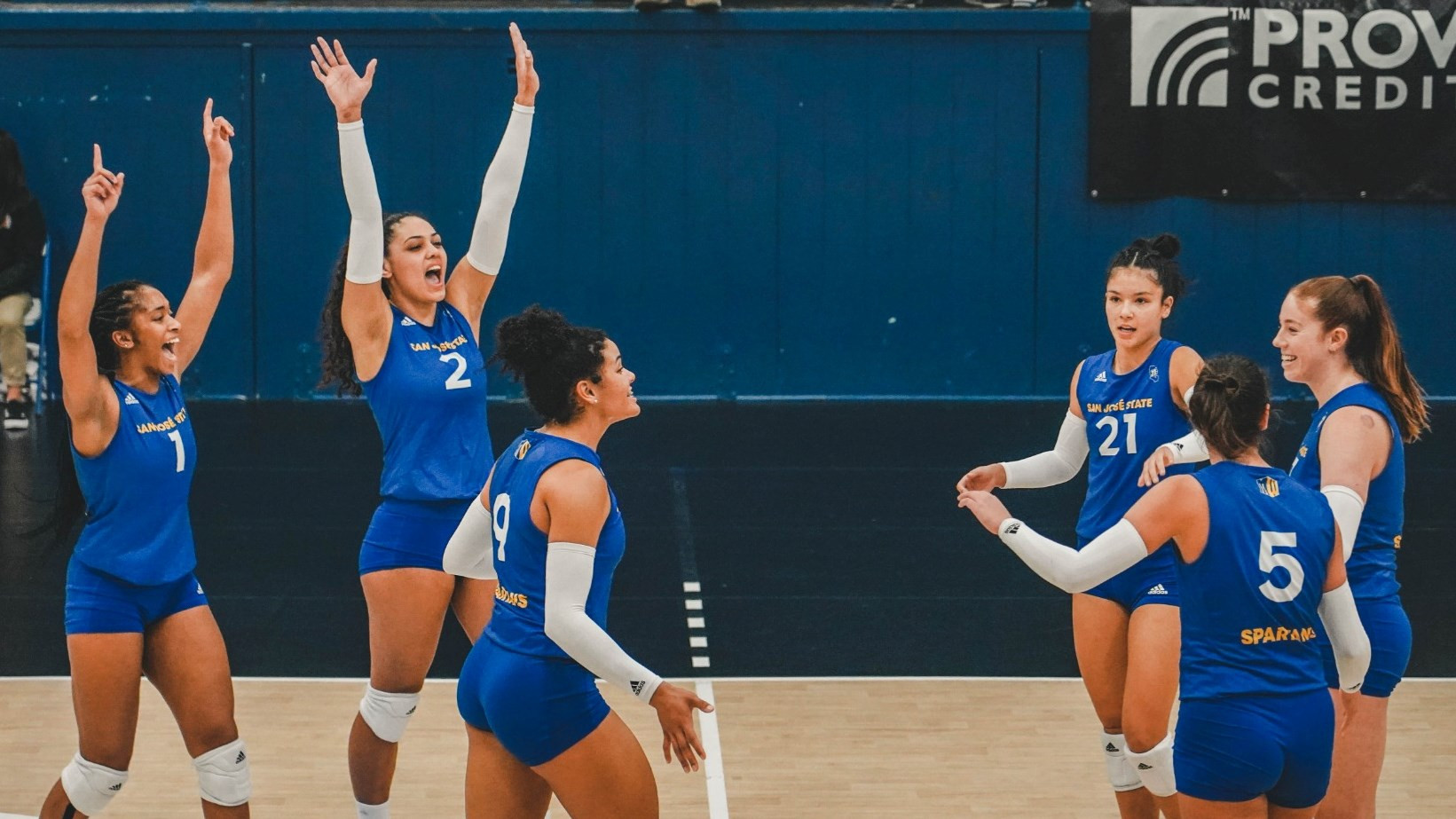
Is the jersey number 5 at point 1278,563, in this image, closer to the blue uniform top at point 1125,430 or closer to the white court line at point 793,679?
the blue uniform top at point 1125,430

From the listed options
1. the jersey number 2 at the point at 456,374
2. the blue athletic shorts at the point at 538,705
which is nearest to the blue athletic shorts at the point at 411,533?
the jersey number 2 at the point at 456,374

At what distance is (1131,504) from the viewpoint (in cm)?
475

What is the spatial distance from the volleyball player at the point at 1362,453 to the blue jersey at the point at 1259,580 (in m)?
0.47

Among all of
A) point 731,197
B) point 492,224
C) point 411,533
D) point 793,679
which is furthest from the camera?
point 731,197

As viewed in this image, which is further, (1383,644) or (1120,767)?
(1120,767)

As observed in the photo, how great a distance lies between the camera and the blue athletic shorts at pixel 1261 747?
11.3 ft

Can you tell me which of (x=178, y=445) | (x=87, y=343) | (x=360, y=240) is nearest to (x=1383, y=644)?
(x=360, y=240)

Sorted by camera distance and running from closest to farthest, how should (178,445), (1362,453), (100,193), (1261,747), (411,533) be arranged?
A: (1261,747), (1362,453), (100,193), (178,445), (411,533)

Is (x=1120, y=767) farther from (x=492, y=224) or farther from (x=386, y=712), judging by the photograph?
(x=492, y=224)

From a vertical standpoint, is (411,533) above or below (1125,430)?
below

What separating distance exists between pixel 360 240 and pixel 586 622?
4.89 feet

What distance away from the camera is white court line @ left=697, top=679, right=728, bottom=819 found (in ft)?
16.9

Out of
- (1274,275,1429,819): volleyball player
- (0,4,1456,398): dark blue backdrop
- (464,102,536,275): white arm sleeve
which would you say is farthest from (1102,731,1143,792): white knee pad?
(0,4,1456,398): dark blue backdrop

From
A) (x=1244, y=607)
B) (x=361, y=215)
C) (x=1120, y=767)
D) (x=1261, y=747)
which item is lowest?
(x=1120, y=767)
